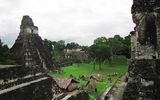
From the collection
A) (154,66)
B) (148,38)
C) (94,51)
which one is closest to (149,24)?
(148,38)

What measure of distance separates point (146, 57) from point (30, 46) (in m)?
28.9

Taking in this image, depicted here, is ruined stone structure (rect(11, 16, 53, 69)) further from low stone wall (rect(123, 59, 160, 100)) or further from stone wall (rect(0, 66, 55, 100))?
low stone wall (rect(123, 59, 160, 100))

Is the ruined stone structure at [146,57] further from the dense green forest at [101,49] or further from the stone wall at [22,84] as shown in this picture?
the dense green forest at [101,49]

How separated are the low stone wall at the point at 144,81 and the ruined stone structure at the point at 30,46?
27.6 metres

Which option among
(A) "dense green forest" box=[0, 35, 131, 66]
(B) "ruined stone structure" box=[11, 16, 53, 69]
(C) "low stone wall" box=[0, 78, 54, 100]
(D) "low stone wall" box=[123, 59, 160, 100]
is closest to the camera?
(D) "low stone wall" box=[123, 59, 160, 100]

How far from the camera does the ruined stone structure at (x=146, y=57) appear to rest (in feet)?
19.3

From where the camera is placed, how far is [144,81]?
5965 mm

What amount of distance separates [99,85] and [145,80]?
22.7 meters

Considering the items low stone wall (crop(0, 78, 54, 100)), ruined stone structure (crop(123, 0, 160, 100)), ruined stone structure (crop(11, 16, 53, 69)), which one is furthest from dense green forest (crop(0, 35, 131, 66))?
ruined stone structure (crop(123, 0, 160, 100))

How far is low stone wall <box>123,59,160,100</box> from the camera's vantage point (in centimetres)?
584

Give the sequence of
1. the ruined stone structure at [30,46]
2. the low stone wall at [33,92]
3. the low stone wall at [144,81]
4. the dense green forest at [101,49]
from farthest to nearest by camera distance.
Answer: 1. the ruined stone structure at [30,46]
2. the dense green forest at [101,49]
3. the low stone wall at [33,92]
4. the low stone wall at [144,81]

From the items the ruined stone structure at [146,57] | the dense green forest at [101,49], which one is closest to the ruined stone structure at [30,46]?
the dense green forest at [101,49]

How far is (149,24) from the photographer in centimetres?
701

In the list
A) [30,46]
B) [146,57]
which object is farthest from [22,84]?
[30,46]
